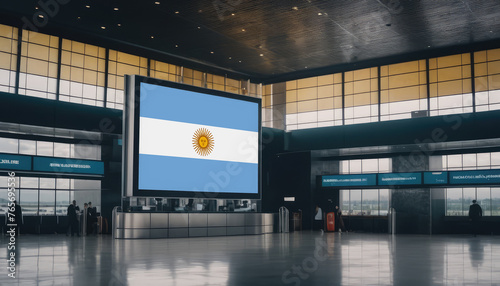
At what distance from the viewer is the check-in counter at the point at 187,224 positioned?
20.1 m

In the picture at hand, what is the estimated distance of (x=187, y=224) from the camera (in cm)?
2192

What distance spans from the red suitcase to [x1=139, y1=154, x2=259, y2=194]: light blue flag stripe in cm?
883

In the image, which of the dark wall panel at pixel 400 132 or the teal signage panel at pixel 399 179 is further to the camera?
the teal signage panel at pixel 399 179

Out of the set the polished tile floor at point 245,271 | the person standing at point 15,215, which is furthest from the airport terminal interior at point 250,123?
the polished tile floor at point 245,271

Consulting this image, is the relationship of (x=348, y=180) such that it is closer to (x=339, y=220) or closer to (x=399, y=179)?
(x=339, y=220)

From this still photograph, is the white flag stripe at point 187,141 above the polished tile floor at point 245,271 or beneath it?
above

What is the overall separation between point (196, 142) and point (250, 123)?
3.63 m

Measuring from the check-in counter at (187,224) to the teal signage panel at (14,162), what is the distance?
5.51 m

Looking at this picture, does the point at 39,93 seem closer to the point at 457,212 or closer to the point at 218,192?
the point at 218,192

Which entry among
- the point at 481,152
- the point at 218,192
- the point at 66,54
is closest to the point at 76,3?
the point at 66,54

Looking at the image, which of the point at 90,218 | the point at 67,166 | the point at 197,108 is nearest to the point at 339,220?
the point at 197,108

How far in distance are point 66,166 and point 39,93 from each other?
150 inches

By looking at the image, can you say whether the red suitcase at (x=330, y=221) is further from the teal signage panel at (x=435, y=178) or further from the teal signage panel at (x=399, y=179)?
the teal signage panel at (x=435, y=178)

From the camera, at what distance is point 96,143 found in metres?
27.6
